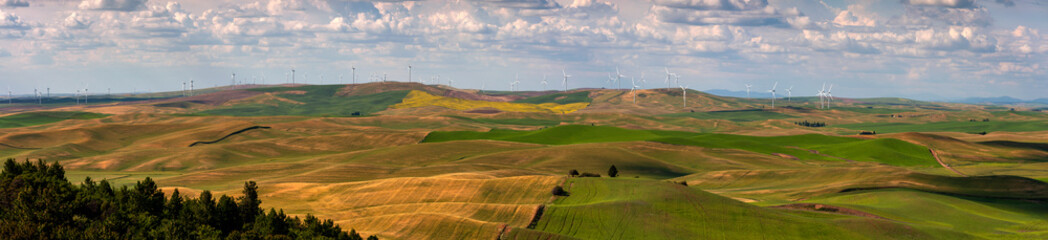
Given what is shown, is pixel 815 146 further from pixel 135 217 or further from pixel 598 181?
pixel 135 217

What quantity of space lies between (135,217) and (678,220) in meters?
49.9

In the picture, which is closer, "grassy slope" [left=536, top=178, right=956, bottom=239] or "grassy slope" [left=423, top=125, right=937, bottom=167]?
"grassy slope" [left=536, top=178, right=956, bottom=239]

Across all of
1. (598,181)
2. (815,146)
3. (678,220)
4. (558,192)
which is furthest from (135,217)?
(815,146)

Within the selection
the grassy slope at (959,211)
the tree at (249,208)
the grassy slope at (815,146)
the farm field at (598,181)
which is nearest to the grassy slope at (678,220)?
the farm field at (598,181)

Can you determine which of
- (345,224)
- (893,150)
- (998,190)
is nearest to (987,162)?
(893,150)

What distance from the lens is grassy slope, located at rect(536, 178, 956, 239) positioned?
2997 inches

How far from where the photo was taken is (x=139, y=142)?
18775cm

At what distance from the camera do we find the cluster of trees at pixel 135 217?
62.1 m

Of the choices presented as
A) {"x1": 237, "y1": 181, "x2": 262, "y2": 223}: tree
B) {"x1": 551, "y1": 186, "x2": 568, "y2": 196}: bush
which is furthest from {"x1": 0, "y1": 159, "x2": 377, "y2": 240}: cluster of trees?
{"x1": 551, "y1": 186, "x2": 568, "y2": 196}: bush

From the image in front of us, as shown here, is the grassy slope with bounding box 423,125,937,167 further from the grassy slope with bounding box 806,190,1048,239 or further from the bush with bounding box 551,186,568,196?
the bush with bounding box 551,186,568,196

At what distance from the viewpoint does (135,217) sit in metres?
69.2

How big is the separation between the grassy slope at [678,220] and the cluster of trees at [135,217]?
80.0ft

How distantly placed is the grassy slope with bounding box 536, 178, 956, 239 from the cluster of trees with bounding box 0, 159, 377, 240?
24.4m

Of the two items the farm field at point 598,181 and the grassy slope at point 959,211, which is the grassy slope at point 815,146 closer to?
the farm field at point 598,181
